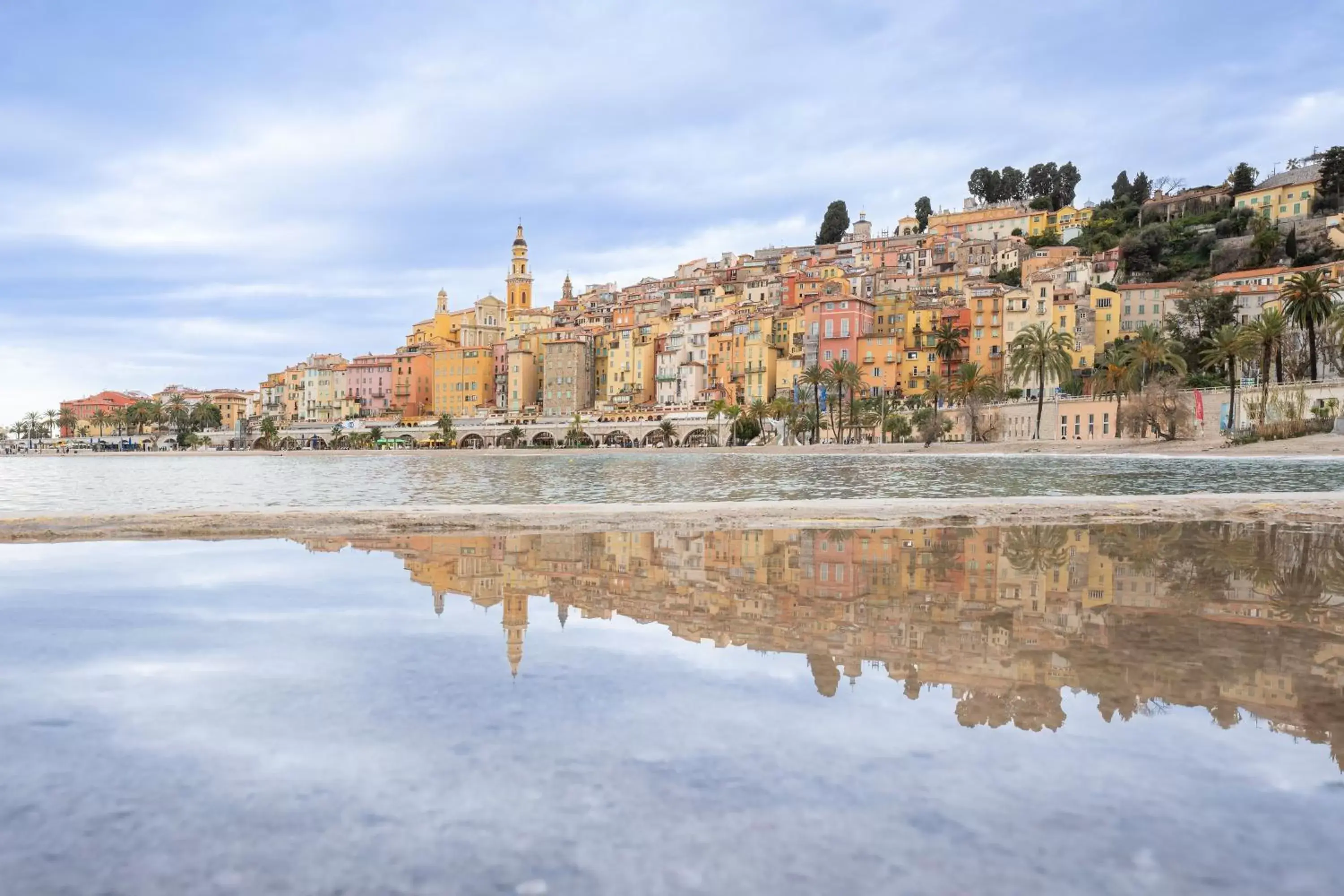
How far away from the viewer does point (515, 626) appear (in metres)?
7.73

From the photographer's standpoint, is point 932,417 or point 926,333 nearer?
point 932,417

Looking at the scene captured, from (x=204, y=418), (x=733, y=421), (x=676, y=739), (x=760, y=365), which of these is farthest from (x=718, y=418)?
(x=676, y=739)

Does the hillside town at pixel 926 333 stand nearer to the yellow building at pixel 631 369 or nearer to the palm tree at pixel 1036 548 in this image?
the yellow building at pixel 631 369

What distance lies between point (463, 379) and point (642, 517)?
14300cm

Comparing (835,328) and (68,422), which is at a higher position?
(835,328)

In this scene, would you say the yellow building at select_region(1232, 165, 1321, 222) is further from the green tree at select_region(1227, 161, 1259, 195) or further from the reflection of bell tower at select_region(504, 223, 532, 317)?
the reflection of bell tower at select_region(504, 223, 532, 317)

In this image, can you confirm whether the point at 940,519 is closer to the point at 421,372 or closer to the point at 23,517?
the point at 23,517

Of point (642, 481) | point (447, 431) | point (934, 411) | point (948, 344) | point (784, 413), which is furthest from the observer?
point (447, 431)

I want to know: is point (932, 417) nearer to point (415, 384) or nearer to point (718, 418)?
point (718, 418)

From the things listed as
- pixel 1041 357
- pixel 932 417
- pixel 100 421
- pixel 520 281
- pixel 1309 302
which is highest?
pixel 520 281

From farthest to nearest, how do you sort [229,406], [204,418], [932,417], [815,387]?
[229,406]
[204,418]
[815,387]
[932,417]

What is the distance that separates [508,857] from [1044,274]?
112 meters

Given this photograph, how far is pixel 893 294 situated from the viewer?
116 m

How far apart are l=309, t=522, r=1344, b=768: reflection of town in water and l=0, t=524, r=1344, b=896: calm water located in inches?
2.2
